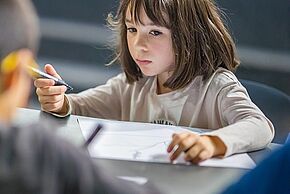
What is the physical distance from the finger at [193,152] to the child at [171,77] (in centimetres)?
13

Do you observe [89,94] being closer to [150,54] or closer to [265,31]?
[150,54]

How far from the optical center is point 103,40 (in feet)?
5.71

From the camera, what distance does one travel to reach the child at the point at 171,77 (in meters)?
1.00

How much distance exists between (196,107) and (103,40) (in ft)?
2.36

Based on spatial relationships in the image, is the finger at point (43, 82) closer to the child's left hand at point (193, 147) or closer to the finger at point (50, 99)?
the finger at point (50, 99)

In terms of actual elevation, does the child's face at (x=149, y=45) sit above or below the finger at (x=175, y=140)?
above

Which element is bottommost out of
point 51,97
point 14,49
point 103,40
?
point 103,40

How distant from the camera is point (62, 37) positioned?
1.75 meters

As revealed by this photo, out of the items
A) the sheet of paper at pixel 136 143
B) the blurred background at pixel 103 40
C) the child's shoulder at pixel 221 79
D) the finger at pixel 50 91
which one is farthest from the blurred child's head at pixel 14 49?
the blurred background at pixel 103 40

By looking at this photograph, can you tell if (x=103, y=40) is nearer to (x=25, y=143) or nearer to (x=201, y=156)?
(x=201, y=156)

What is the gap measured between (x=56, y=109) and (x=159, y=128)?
0.18 metres

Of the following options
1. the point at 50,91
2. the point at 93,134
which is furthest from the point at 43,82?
the point at 93,134

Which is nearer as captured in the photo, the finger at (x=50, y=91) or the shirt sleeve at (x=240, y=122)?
the shirt sleeve at (x=240, y=122)

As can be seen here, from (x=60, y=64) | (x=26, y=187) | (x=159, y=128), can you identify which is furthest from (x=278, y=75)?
(x=26, y=187)
